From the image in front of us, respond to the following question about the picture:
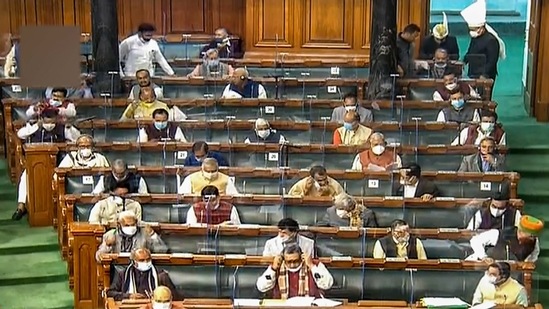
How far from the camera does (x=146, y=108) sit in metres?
11.3

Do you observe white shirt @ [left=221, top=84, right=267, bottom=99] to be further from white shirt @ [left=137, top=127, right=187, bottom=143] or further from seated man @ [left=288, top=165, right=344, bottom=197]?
seated man @ [left=288, top=165, right=344, bottom=197]

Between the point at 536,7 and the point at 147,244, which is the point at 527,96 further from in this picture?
the point at 147,244

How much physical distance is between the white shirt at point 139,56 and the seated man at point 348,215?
4.33m

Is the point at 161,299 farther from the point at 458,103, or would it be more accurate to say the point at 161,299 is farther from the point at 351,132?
the point at 458,103

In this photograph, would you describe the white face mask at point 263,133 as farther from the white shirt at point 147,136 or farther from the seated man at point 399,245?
the seated man at point 399,245

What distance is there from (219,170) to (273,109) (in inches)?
74.5

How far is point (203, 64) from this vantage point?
12.5 metres

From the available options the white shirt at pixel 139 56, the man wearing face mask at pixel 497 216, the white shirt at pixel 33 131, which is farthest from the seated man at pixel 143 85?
the man wearing face mask at pixel 497 216

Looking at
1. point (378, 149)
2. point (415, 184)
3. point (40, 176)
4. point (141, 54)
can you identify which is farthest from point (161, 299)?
point (141, 54)

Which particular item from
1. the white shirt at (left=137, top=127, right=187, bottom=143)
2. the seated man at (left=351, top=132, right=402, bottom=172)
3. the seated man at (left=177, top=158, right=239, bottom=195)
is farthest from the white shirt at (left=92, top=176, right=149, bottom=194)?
the seated man at (left=351, top=132, right=402, bottom=172)

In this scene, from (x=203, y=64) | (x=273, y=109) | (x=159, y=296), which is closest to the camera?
(x=159, y=296)

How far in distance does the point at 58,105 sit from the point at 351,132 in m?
3.02

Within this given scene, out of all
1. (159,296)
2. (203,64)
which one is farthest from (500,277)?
(203,64)

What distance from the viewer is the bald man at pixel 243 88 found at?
11.6 meters
